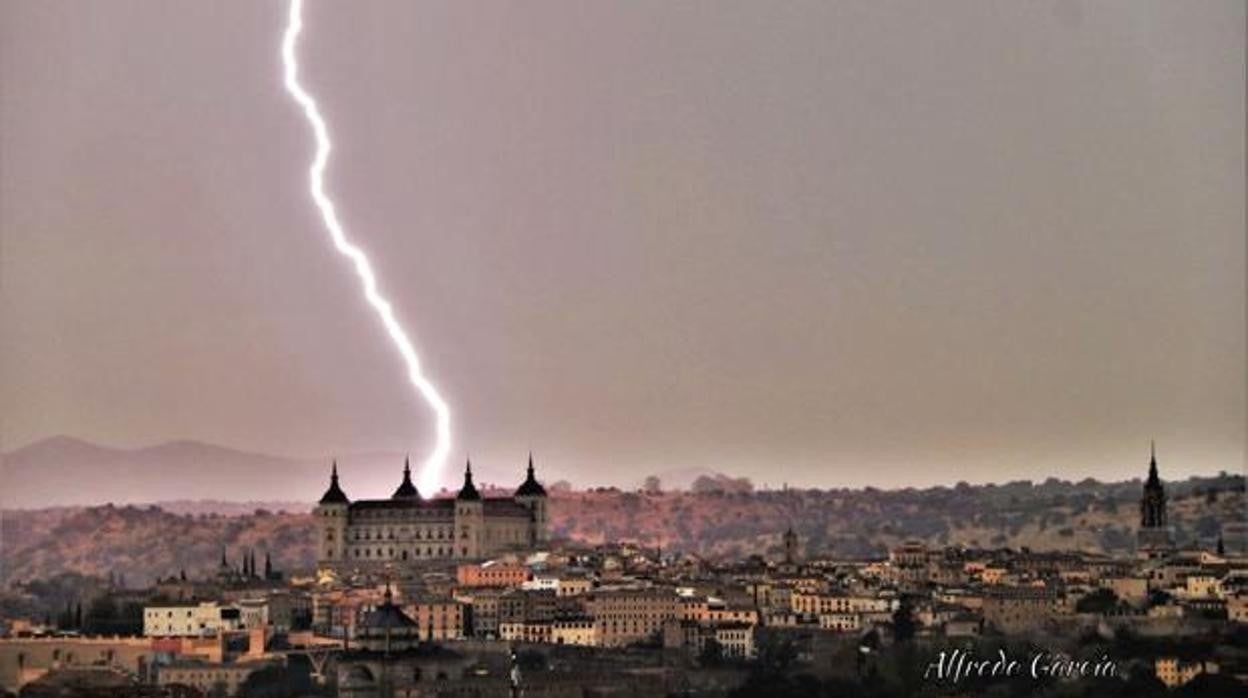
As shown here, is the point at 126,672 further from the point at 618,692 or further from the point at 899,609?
the point at 899,609

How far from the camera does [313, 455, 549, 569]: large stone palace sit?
56.9m

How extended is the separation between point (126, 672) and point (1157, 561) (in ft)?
53.9

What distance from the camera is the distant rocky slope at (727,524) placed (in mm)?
60781

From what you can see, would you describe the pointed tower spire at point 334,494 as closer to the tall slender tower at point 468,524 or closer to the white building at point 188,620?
the tall slender tower at point 468,524

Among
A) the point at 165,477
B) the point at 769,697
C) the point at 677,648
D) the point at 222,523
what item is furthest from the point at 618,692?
the point at 222,523

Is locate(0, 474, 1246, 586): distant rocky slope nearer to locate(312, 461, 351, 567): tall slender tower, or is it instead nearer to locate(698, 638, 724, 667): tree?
locate(312, 461, 351, 567): tall slender tower

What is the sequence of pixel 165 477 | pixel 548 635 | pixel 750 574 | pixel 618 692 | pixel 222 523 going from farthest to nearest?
pixel 222 523 < pixel 165 477 < pixel 750 574 < pixel 548 635 < pixel 618 692

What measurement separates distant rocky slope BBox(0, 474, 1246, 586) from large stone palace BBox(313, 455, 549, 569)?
2595 millimetres

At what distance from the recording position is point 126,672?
4128 centimetres

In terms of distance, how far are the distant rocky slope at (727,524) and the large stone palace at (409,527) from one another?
260 centimetres

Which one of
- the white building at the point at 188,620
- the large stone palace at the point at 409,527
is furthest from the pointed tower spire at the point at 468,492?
the white building at the point at 188,620

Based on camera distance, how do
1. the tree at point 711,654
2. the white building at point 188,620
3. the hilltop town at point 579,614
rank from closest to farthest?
the hilltop town at point 579,614
the tree at point 711,654
the white building at point 188,620
